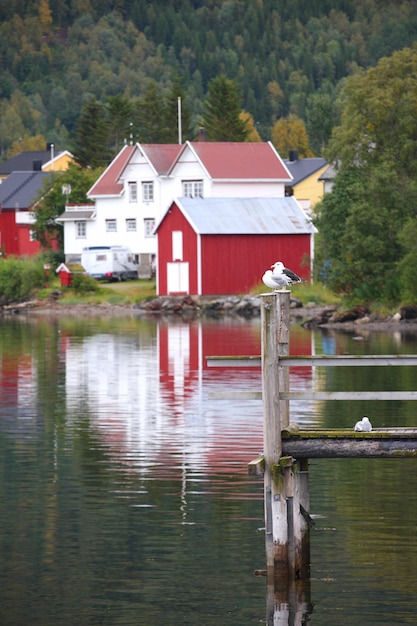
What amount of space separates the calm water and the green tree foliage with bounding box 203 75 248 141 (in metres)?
72.0

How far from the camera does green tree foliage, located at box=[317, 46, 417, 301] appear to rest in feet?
172

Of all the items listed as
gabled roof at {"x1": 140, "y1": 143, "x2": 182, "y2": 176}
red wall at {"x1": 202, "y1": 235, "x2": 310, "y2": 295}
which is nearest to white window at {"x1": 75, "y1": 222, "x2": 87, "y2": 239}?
gabled roof at {"x1": 140, "y1": 143, "x2": 182, "y2": 176}

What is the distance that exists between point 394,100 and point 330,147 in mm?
3464

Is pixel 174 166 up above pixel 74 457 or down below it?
above

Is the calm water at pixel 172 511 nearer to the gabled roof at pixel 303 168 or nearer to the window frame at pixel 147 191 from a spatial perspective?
the window frame at pixel 147 191

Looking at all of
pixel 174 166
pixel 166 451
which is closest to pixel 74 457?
pixel 166 451

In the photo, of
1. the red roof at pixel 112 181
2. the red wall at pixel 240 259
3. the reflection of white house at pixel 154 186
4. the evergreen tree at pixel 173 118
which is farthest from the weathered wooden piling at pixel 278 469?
the evergreen tree at pixel 173 118

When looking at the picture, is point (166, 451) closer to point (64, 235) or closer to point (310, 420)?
point (310, 420)

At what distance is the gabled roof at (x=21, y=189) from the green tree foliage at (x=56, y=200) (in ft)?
18.0

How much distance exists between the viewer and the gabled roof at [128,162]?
7762 centimetres

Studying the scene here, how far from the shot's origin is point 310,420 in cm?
2519

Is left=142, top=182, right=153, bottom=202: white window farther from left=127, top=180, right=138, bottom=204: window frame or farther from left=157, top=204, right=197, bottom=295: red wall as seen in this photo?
left=157, top=204, right=197, bottom=295: red wall

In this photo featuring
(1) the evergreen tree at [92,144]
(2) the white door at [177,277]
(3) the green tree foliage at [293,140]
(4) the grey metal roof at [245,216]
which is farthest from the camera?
(3) the green tree foliage at [293,140]

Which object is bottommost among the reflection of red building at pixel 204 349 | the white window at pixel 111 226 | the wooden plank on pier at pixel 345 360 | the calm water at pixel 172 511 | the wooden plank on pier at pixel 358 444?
the reflection of red building at pixel 204 349
